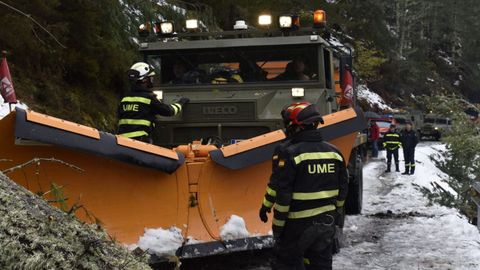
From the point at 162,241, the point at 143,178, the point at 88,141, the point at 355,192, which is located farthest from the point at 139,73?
the point at 355,192

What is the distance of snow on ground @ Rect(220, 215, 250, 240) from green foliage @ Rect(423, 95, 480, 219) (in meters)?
3.99

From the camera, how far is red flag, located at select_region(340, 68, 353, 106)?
6.95 meters

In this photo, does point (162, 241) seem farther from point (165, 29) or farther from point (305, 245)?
point (165, 29)

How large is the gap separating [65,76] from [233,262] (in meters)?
7.39

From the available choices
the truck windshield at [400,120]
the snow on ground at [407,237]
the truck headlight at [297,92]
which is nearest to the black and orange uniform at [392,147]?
the snow on ground at [407,237]

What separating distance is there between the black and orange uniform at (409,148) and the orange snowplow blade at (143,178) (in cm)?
1065

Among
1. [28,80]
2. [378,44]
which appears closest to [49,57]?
[28,80]

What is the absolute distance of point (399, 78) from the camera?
1689 inches

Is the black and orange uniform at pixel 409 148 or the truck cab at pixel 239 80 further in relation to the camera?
the black and orange uniform at pixel 409 148

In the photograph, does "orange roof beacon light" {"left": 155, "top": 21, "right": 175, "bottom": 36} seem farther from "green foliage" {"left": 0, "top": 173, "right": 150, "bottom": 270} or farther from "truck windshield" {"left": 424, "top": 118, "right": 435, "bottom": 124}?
"truck windshield" {"left": 424, "top": 118, "right": 435, "bottom": 124}

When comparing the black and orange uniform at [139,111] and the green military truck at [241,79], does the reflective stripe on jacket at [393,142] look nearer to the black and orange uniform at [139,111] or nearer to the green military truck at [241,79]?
the green military truck at [241,79]

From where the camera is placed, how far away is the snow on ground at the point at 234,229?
15.7ft

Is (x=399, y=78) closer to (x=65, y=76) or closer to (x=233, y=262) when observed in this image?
(x=65, y=76)

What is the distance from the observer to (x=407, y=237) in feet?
22.4
